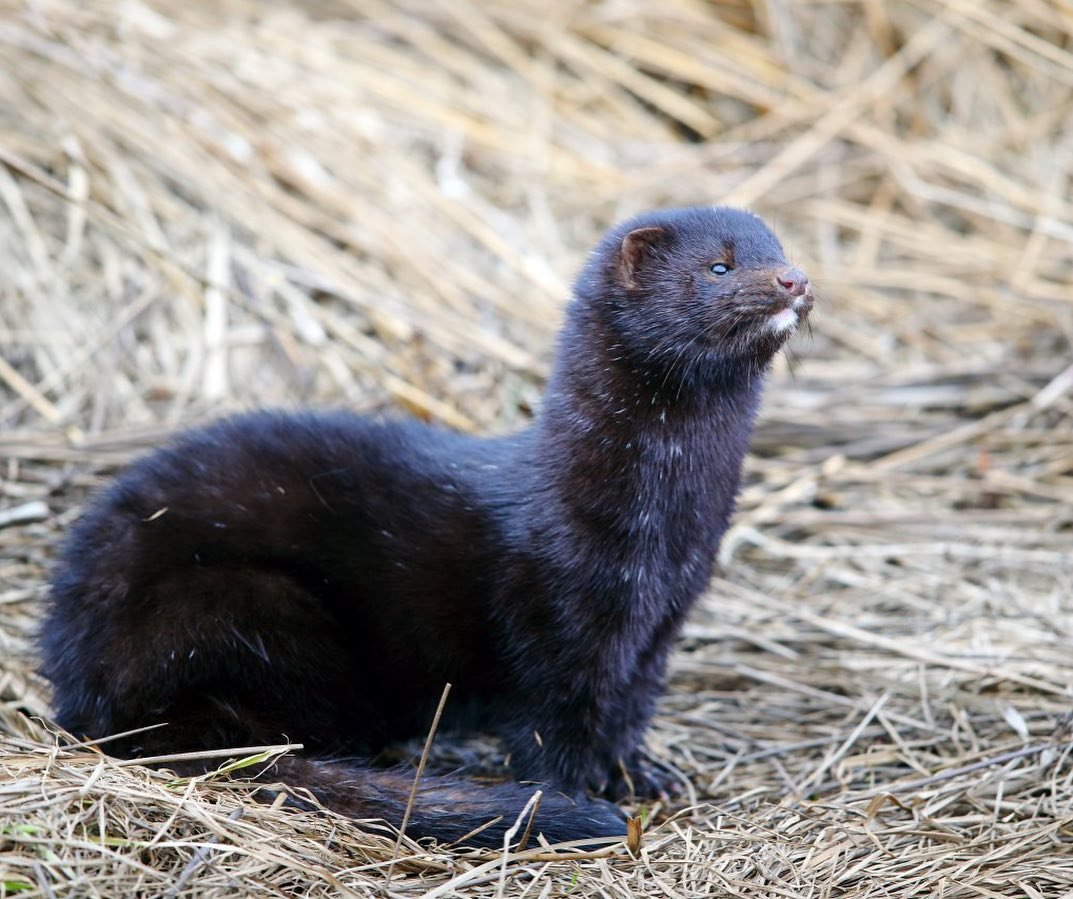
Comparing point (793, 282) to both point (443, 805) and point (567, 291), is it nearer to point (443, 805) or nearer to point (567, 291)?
point (443, 805)

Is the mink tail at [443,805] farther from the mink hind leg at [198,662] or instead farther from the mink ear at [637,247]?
the mink ear at [637,247]

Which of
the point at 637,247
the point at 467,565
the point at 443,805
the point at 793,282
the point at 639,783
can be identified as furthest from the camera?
the point at 639,783

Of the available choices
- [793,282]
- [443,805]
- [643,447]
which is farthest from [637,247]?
[443,805]

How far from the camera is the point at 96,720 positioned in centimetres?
416

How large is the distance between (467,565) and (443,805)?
2.93 feet

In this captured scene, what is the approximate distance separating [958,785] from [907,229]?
185 inches

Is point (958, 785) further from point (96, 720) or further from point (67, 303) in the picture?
point (67, 303)

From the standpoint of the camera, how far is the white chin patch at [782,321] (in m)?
4.11

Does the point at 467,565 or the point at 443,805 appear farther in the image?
the point at 467,565

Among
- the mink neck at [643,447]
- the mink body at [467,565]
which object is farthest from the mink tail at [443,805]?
the mink neck at [643,447]

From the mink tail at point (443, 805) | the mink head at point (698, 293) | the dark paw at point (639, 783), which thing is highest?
the mink head at point (698, 293)

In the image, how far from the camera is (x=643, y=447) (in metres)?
4.27

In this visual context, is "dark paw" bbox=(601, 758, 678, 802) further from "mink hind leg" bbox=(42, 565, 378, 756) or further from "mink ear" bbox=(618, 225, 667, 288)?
"mink ear" bbox=(618, 225, 667, 288)

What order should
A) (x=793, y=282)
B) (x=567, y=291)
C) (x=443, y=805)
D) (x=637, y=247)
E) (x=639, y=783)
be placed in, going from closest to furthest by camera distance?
(x=443, y=805) < (x=793, y=282) < (x=637, y=247) < (x=639, y=783) < (x=567, y=291)
